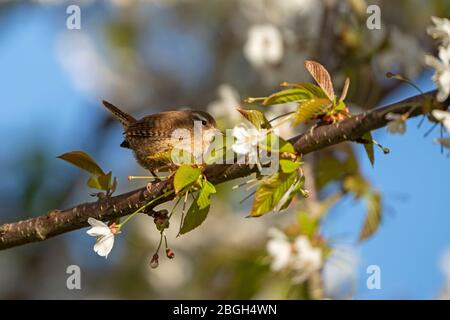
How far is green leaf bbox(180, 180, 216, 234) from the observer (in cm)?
218

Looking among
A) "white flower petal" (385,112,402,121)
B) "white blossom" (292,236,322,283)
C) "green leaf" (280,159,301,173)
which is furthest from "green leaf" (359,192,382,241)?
"white flower petal" (385,112,402,121)

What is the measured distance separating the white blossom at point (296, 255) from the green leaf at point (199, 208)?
1.37 metres

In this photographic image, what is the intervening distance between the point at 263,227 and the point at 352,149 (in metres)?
2.13

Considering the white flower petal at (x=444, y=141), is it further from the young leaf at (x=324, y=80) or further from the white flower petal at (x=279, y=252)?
the white flower petal at (x=279, y=252)

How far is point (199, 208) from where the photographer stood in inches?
86.8

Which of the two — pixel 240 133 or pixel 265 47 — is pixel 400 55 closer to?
pixel 265 47

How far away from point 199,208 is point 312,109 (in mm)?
438

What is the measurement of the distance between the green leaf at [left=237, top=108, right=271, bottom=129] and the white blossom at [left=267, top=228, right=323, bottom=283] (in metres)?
1.46

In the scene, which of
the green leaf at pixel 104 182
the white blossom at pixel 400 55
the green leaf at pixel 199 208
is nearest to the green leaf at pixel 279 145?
the green leaf at pixel 199 208

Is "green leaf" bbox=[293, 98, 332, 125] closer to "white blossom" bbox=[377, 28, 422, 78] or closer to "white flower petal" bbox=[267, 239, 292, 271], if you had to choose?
"white flower petal" bbox=[267, 239, 292, 271]

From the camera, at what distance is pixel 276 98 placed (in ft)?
7.07
